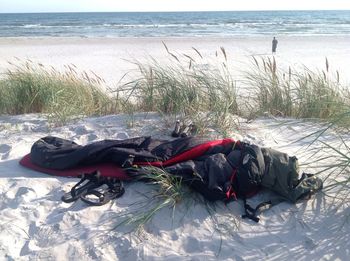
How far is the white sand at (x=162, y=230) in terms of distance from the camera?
2340mm

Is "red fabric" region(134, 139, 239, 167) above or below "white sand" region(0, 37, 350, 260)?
above

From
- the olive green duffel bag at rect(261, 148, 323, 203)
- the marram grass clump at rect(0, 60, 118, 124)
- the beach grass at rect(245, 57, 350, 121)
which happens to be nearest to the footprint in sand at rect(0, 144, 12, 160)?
the marram grass clump at rect(0, 60, 118, 124)

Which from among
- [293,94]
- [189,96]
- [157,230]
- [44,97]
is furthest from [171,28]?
[157,230]

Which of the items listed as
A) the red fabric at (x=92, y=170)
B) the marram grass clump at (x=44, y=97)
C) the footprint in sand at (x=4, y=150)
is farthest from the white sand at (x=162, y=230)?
the marram grass clump at (x=44, y=97)

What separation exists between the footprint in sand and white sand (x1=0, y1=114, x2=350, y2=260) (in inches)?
25.0

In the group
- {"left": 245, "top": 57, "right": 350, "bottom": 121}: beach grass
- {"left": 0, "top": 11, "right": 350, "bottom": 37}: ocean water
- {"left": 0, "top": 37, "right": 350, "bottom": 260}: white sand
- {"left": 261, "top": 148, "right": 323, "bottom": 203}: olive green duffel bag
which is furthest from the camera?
{"left": 0, "top": 11, "right": 350, "bottom": 37}: ocean water

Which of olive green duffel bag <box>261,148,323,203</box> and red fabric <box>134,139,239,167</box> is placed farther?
red fabric <box>134,139,239,167</box>

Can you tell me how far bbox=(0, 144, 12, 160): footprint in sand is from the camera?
12.1ft

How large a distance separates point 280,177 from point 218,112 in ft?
4.44

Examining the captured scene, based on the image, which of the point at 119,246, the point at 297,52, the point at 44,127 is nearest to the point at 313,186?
the point at 119,246

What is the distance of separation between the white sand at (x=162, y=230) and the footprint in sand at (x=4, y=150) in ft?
2.08

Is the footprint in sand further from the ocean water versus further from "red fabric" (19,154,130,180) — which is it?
the ocean water

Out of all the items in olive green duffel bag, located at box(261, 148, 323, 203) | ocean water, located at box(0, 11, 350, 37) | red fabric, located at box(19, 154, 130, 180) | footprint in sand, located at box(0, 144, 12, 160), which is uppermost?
olive green duffel bag, located at box(261, 148, 323, 203)

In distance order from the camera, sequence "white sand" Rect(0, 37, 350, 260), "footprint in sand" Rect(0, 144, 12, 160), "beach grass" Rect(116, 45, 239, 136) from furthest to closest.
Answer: "beach grass" Rect(116, 45, 239, 136), "footprint in sand" Rect(0, 144, 12, 160), "white sand" Rect(0, 37, 350, 260)
